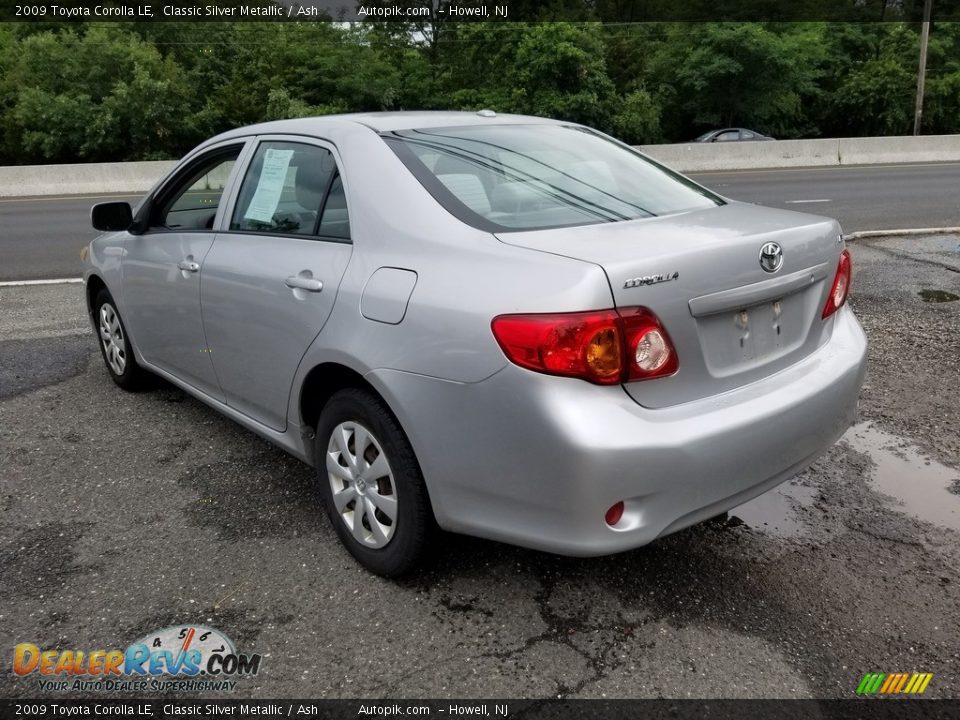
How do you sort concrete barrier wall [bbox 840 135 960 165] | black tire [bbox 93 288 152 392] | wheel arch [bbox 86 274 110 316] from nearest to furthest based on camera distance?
black tire [bbox 93 288 152 392], wheel arch [bbox 86 274 110 316], concrete barrier wall [bbox 840 135 960 165]

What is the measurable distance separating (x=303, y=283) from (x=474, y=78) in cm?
3497

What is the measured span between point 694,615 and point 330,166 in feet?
7.04

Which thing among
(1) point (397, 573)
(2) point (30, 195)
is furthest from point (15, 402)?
(2) point (30, 195)

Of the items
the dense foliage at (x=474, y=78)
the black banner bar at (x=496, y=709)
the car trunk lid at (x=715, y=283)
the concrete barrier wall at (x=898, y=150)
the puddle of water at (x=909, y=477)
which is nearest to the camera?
the black banner bar at (x=496, y=709)

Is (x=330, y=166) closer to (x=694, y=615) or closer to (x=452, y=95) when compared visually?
(x=694, y=615)

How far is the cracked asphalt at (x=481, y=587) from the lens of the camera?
2.55 meters

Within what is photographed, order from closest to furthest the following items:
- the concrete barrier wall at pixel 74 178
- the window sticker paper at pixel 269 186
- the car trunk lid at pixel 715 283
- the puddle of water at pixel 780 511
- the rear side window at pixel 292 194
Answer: the car trunk lid at pixel 715 283 < the rear side window at pixel 292 194 < the puddle of water at pixel 780 511 < the window sticker paper at pixel 269 186 < the concrete barrier wall at pixel 74 178

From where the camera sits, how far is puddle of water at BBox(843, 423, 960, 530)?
347 centimetres

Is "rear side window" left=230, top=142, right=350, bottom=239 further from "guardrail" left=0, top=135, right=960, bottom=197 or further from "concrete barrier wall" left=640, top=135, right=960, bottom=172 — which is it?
"concrete barrier wall" left=640, top=135, right=960, bottom=172

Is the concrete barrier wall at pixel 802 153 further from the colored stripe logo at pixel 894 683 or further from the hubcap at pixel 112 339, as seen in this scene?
the colored stripe logo at pixel 894 683

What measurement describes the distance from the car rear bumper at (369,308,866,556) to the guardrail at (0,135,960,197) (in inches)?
742

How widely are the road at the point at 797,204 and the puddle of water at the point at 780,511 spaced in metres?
8.26

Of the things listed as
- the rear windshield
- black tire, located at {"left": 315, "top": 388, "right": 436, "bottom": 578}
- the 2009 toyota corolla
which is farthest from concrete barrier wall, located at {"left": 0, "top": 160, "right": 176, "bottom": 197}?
black tire, located at {"left": 315, "top": 388, "right": 436, "bottom": 578}

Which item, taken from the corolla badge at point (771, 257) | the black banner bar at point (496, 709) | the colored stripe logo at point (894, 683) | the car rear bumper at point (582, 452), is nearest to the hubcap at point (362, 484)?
the car rear bumper at point (582, 452)
